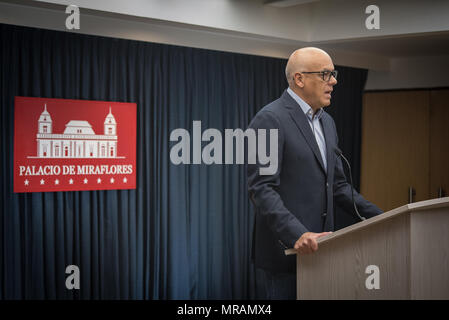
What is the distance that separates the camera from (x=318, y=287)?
185cm

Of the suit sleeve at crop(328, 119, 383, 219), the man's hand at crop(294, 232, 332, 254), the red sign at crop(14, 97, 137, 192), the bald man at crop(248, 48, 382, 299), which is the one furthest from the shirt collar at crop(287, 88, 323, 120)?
the red sign at crop(14, 97, 137, 192)

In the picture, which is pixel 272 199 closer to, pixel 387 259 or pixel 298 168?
pixel 298 168

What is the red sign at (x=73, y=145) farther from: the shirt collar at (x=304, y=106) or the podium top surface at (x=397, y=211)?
the podium top surface at (x=397, y=211)

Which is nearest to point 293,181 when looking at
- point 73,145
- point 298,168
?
point 298,168

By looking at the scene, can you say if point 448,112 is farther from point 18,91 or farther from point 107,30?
point 18,91

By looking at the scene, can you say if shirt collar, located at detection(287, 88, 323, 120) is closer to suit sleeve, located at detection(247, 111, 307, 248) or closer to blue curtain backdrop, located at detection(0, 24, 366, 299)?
suit sleeve, located at detection(247, 111, 307, 248)

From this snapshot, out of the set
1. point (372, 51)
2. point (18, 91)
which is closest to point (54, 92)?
point (18, 91)

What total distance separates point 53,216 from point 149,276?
0.92 metres

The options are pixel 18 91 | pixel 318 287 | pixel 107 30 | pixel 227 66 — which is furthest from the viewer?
pixel 227 66

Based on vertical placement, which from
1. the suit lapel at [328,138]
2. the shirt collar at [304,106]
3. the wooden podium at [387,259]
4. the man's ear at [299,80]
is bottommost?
the wooden podium at [387,259]

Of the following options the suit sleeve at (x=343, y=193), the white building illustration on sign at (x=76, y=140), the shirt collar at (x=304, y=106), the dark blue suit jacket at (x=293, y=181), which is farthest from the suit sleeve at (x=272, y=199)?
the white building illustration on sign at (x=76, y=140)

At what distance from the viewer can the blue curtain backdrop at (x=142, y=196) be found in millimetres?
3600

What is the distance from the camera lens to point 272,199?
1922 mm

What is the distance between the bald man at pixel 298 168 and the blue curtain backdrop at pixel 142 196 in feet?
6.79
